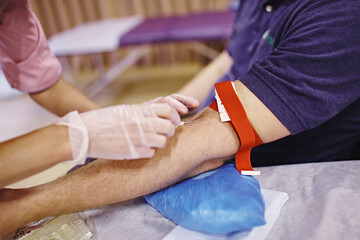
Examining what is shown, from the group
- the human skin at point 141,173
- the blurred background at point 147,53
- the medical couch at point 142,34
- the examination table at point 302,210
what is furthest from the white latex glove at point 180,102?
the blurred background at point 147,53

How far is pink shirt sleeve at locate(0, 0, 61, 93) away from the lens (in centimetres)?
108

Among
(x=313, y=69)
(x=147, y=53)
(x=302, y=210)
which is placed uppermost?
(x=313, y=69)

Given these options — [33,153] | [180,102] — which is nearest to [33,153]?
[33,153]

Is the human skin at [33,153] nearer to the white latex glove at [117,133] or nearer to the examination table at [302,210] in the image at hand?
the white latex glove at [117,133]

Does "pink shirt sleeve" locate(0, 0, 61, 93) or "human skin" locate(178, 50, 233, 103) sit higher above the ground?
"pink shirt sleeve" locate(0, 0, 61, 93)

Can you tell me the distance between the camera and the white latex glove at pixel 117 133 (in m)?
0.68

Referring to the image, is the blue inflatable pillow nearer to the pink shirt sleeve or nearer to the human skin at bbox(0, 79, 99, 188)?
the human skin at bbox(0, 79, 99, 188)

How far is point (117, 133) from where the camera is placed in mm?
699

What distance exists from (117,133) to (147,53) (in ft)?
13.3

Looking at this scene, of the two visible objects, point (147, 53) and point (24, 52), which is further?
point (147, 53)

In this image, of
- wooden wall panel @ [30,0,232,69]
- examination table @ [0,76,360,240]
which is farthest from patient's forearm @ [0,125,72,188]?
wooden wall panel @ [30,0,232,69]

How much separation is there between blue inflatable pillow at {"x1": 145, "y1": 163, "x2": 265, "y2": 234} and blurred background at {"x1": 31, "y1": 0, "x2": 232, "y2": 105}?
307 centimetres

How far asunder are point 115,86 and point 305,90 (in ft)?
11.5

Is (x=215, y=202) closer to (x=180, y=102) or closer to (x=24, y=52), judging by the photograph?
(x=180, y=102)
